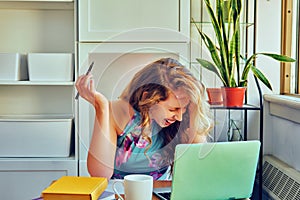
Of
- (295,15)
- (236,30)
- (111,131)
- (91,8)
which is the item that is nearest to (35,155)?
(111,131)

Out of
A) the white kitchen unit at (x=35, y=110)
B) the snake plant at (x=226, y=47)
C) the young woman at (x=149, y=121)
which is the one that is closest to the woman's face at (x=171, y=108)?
the young woman at (x=149, y=121)

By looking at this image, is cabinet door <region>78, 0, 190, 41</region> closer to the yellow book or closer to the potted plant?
the potted plant

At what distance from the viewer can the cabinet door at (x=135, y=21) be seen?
203 centimetres

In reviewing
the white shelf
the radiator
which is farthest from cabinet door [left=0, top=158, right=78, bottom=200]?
the radiator

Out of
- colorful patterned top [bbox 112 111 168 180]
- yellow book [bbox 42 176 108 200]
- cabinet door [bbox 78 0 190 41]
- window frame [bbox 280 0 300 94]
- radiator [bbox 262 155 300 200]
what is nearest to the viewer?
yellow book [bbox 42 176 108 200]

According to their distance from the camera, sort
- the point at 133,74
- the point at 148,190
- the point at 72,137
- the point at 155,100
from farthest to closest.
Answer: the point at 72,137 → the point at 133,74 → the point at 155,100 → the point at 148,190

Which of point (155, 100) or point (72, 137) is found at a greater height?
point (155, 100)

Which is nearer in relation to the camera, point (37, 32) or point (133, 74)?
point (133, 74)

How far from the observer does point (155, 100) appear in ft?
6.08

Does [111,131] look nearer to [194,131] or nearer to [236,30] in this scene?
[194,131]

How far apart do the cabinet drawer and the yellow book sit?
720 mm

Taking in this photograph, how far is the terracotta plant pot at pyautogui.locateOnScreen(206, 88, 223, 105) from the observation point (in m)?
1.96

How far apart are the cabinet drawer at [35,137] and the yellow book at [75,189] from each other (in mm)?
720

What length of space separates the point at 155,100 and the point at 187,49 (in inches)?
15.0
